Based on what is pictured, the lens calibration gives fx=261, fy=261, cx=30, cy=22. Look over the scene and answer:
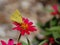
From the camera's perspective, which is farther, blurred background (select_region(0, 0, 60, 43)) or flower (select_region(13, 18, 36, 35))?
blurred background (select_region(0, 0, 60, 43))

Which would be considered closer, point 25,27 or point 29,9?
point 25,27

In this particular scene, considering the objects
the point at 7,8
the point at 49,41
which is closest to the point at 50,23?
the point at 49,41

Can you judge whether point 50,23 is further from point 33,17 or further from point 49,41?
point 33,17

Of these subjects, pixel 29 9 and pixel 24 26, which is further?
pixel 29 9

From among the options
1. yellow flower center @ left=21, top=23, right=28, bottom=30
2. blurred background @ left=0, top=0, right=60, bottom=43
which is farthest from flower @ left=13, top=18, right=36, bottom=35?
blurred background @ left=0, top=0, right=60, bottom=43

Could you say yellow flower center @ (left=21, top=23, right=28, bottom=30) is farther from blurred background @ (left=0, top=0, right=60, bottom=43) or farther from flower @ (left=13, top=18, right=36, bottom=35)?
blurred background @ (left=0, top=0, right=60, bottom=43)

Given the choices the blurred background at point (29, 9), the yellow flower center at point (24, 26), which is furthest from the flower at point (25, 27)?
the blurred background at point (29, 9)

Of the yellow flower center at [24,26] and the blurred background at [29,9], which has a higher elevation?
Answer: the blurred background at [29,9]

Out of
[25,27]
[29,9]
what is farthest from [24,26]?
[29,9]

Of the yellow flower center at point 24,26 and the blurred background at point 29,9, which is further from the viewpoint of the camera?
the blurred background at point 29,9

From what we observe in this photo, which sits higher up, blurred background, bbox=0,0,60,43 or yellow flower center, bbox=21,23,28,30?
blurred background, bbox=0,0,60,43

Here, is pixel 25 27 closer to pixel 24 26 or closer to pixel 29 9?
pixel 24 26

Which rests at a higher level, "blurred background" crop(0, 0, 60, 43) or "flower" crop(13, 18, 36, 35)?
"blurred background" crop(0, 0, 60, 43)

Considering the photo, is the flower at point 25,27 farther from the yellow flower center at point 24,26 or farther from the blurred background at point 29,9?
the blurred background at point 29,9
